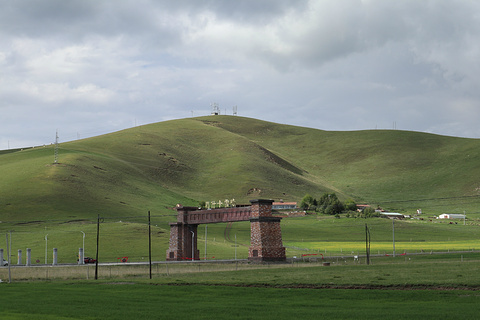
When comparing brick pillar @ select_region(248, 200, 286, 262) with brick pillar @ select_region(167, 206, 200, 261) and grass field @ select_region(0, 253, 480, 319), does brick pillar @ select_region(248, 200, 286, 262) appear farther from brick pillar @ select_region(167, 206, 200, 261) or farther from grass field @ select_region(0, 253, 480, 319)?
grass field @ select_region(0, 253, 480, 319)

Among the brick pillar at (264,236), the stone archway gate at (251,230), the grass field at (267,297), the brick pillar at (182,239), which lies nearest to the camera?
the grass field at (267,297)

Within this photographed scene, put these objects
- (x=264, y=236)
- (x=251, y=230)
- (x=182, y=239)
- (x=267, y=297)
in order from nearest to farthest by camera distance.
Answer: (x=267, y=297), (x=264, y=236), (x=251, y=230), (x=182, y=239)

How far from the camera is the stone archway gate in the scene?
95500 mm

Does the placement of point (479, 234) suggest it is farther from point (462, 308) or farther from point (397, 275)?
point (462, 308)

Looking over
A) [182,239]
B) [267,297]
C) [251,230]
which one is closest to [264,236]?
[251,230]

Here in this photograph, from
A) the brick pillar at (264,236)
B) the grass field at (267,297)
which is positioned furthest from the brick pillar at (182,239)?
the grass field at (267,297)

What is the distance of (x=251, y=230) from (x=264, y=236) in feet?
8.03

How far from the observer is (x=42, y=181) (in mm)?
199250

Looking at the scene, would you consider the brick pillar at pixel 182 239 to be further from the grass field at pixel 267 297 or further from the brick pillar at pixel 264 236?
the grass field at pixel 267 297

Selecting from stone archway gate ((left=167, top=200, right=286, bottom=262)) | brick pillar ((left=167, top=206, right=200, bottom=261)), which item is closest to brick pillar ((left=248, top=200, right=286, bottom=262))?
stone archway gate ((left=167, top=200, right=286, bottom=262))

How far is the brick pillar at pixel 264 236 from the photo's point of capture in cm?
9500

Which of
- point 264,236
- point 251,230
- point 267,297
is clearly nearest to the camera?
point 267,297

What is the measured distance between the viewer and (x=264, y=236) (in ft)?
314

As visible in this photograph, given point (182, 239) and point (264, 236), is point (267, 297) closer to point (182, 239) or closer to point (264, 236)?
point (264, 236)
